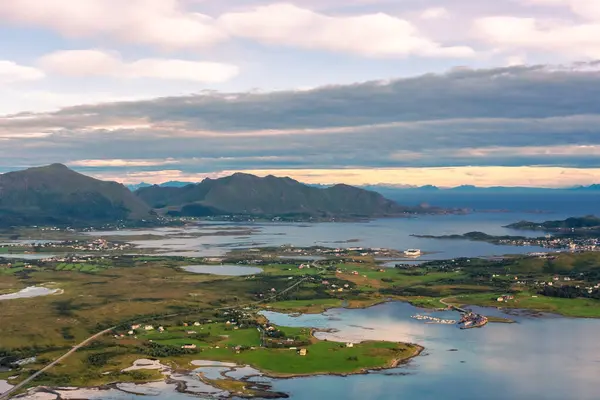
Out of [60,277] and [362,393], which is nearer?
[362,393]

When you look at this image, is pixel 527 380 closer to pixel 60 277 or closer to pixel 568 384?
pixel 568 384

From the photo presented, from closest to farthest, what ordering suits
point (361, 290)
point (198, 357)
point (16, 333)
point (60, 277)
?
point (198, 357) < point (16, 333) < point (361, 290) < point (60, 277)

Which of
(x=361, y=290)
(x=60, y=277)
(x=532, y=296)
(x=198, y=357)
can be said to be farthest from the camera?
(x=60, y=277)

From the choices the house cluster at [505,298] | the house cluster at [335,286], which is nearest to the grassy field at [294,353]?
the house cluster at [505,298]

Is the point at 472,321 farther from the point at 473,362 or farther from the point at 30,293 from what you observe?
the point at 30,293

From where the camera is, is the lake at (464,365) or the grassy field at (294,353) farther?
the grassy field at (294,353)

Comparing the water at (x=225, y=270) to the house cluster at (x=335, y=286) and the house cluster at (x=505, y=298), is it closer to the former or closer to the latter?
the house cluster at (x=335, y=286)

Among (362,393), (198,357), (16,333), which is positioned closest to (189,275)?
(16,333)
